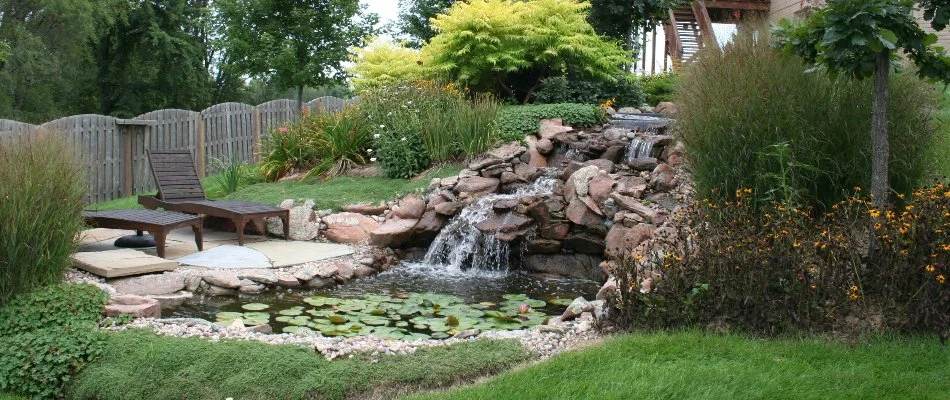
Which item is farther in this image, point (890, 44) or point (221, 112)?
point (221, 112)

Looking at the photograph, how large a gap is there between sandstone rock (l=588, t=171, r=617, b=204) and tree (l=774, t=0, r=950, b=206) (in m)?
3.39

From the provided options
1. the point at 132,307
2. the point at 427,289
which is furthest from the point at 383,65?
the point at 132,307

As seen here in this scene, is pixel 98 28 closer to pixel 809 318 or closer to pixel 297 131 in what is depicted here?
pixel 297 131

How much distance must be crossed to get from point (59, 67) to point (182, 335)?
26.7 metres

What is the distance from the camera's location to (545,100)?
13.4 metres

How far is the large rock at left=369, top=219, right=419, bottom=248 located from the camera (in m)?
8.95

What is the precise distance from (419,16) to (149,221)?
55.1 feet

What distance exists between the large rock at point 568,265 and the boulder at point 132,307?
Result: 152 inches

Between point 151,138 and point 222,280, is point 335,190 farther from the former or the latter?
point 151,138

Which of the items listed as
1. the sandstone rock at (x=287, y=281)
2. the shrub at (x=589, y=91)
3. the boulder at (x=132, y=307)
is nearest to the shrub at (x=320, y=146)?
the shrub at (x=589, y=91)

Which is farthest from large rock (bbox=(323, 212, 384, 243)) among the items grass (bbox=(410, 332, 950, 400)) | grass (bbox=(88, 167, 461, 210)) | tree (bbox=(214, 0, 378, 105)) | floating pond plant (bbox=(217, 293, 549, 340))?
tree (bbox=(214, 0, 378, 105))

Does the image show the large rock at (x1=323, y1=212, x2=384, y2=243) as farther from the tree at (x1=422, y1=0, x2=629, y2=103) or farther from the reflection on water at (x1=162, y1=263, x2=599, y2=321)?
the tree at (x1=422, y1=0, x2=629, y2=103)

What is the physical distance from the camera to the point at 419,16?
23562 mm

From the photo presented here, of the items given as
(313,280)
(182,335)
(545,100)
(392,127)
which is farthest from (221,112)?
(182,335)
